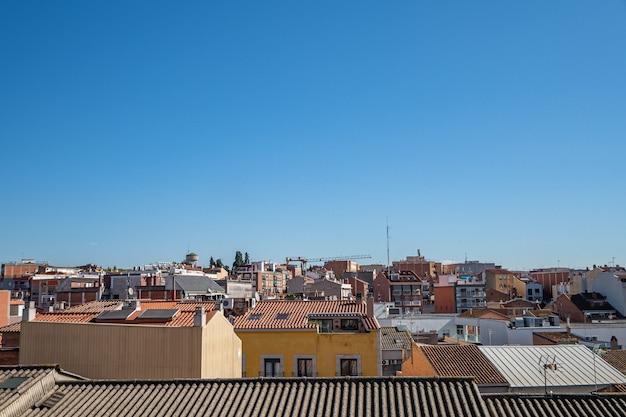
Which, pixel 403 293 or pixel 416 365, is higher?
pixel 403 293

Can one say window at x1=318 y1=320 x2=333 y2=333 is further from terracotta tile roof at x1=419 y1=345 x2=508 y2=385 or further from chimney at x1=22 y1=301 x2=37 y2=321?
chimney at x1=22 y1=301 x2=37 y2=321

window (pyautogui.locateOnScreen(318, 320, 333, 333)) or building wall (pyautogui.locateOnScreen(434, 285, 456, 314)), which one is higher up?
window (pyautogui.locateOnScreen(318, 320, 333, 333))

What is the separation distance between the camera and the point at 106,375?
60.0 feet

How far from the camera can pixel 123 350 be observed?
1830 cm

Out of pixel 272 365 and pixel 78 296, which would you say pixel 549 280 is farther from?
pixel 272 365

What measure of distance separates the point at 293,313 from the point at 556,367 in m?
11.6

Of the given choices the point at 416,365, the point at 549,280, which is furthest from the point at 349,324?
the point at 549,280

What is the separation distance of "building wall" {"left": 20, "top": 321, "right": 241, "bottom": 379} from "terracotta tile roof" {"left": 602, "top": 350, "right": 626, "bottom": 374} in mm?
19639

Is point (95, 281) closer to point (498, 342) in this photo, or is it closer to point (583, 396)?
point (498, 342)

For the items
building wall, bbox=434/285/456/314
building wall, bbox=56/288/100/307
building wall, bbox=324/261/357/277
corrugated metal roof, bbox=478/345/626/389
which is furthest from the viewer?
building wall, bbox=324/261/357/277

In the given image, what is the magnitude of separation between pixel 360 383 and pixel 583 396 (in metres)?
6.10

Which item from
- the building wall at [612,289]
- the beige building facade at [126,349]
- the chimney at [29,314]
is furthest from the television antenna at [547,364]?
the building wall at [612,289]

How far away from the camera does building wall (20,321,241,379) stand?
58.7 feet

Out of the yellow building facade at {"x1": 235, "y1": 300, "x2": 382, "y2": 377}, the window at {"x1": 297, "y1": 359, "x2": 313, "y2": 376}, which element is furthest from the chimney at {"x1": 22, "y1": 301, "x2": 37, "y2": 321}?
the window at {"x1": 297, "y1": 359, "x2": 313, "y2": 376}
